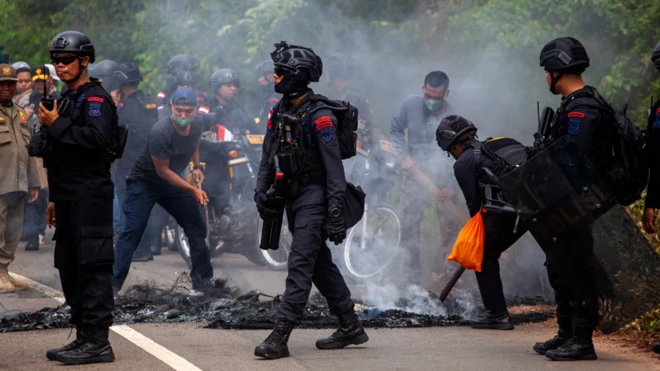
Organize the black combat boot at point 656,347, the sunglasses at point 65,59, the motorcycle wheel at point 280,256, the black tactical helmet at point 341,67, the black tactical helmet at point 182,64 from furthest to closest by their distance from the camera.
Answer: the black tactical helmet at point 182,64 → the black tactical helmet at point 341,67 → the motorcycle wheel at point 280,256 → the black combat boot at point 656,347 → the sunglasses at point 65,59

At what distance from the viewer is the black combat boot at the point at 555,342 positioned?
7090 millimetres

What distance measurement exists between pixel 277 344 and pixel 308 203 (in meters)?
0.93

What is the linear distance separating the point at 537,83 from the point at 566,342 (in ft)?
21.5

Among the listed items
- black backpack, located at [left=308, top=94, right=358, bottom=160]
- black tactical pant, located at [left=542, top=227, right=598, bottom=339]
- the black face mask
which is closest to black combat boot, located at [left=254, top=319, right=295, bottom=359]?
black backpack, located at [left=308, top=94, right=358, bottom=160]

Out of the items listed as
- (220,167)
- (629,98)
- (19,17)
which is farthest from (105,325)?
(19,17)

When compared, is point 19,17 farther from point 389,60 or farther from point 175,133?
point 175,133

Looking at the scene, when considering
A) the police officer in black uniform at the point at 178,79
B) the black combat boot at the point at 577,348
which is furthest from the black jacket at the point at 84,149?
the police officer in black uniform at the point at 178,79

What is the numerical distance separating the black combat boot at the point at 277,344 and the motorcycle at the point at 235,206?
479 centimetres

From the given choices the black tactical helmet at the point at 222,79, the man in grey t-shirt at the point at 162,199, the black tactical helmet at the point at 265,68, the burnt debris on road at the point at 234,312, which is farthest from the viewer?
the black tactical helmet at the point at 265,68

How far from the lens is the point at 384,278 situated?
10836 mm

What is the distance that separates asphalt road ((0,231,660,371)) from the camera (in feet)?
22.0

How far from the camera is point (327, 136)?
6.97 metres

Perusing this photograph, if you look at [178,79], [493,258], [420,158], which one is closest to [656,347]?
[493,258]

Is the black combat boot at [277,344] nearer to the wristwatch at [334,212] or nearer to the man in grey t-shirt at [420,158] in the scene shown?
the wristwatch at [334,212]
